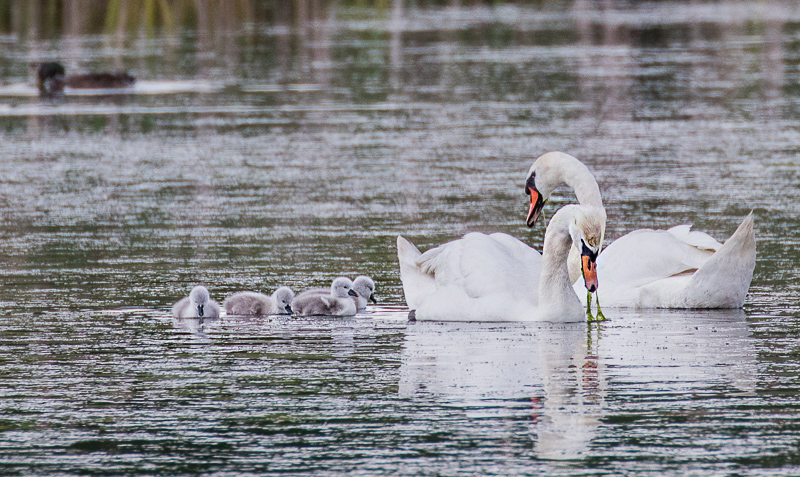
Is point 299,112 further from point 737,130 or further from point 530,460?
point 530,460

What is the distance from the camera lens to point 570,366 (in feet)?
28.6

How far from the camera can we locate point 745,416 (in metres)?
7.42

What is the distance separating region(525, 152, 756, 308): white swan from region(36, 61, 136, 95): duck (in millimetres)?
19541

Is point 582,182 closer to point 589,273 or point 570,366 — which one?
point 589,273

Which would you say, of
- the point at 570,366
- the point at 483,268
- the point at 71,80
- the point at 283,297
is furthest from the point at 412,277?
the point at 71,80

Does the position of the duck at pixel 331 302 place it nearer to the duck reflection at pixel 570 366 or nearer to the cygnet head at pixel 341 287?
the cygnet head at pixel 341 287

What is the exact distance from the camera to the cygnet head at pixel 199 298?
1041 centimetres

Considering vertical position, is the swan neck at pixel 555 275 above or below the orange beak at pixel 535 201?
below

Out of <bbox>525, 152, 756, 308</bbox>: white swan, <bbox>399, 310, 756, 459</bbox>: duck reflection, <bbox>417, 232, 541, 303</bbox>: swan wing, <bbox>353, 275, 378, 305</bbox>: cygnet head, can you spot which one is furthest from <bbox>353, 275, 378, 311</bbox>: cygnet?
<bbox>525, 152, 756, 308</bbox>: white swan

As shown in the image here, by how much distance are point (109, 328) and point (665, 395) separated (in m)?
4.09

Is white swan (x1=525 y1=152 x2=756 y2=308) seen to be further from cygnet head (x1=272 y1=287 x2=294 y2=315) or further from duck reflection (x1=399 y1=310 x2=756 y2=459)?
cygnet head (x1=272 y1=287 x2=294 y2=315)

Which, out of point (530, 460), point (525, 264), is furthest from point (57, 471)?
point (525, 264)

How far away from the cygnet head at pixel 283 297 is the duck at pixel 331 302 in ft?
0.16

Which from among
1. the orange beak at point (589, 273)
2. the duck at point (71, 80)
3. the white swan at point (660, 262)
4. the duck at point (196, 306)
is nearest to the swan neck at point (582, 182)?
the white swan at point (660, 262)
